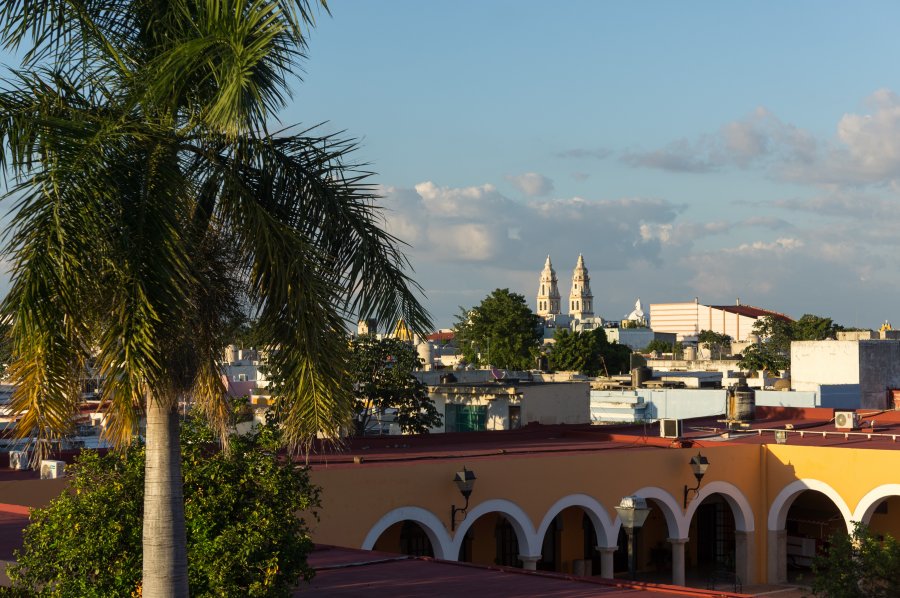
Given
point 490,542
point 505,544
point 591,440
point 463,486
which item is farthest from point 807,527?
point 463,486

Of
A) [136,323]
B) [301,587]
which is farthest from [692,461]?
[136,323]

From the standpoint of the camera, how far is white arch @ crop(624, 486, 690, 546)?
1952 centimetres

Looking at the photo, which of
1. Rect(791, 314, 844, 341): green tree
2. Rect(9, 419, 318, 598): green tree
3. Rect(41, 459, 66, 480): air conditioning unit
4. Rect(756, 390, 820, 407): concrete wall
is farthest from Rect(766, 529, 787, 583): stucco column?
Rect(791, 314, 844, 341): green tree

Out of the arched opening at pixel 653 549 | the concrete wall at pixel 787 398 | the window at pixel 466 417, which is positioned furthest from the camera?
the concrete wall at pixel 787 398

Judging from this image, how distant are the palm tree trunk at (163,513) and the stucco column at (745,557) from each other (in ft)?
50.2

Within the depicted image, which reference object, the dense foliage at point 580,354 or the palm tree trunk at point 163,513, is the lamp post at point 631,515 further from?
the dense foliage at point 580,354

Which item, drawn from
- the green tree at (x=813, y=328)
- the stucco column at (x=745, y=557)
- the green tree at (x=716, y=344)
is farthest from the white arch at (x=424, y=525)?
the green tree at (x=716, y=344)

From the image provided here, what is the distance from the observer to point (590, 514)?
1888 centimetres

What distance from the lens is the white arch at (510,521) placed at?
17.0 m

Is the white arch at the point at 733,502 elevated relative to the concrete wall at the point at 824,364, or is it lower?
lower

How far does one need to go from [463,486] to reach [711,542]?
10.0 metres

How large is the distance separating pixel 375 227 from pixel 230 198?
1.06 m

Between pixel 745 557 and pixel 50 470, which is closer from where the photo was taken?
pixel 50 470

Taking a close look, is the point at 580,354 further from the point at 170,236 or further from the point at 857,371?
the point at 170,236
